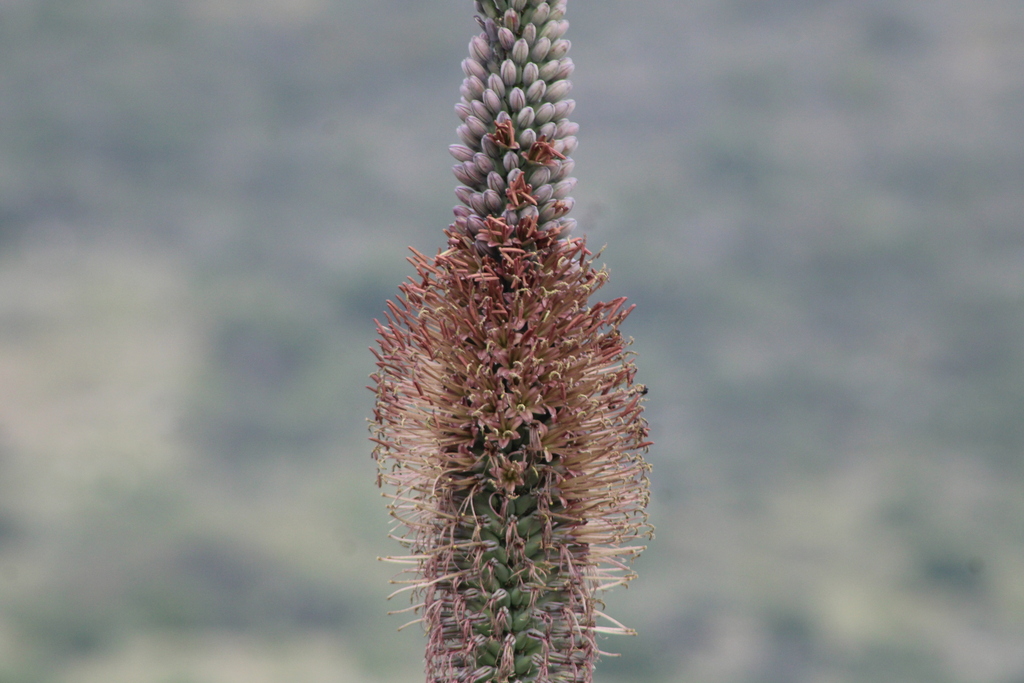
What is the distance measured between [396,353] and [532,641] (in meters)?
2.24

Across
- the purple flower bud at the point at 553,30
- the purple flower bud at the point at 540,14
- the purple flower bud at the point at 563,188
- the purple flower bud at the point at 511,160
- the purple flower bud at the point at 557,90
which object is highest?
the purple flower bud at the point at 540,14

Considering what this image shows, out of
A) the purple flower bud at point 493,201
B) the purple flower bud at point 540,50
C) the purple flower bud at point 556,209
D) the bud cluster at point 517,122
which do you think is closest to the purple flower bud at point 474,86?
the bud cluster at point 517,122

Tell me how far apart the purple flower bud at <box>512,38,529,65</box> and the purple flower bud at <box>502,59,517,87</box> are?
0.16ft

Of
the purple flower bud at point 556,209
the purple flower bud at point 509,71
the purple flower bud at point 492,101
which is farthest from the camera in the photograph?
the purple flower bud at point 556,209

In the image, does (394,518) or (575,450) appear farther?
(394,518)

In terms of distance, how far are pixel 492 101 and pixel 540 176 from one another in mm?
600

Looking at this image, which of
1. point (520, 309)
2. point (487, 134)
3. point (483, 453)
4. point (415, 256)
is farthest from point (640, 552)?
point (487, 134)

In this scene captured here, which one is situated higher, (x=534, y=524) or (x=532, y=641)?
(x=534, y=524)

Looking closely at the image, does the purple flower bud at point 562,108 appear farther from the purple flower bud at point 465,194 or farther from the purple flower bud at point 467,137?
the purple flower bud at point 465,194

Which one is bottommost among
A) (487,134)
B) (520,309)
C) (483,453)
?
(483,453)

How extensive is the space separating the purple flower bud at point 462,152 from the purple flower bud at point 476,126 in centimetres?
13

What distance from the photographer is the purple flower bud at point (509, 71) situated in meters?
6.96

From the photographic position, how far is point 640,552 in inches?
301

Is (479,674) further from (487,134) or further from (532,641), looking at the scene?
(487,134)
